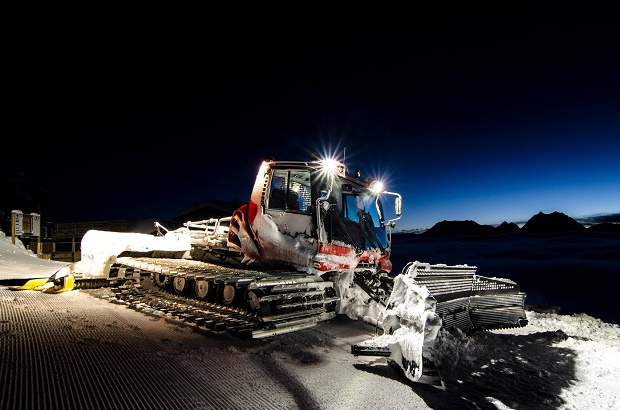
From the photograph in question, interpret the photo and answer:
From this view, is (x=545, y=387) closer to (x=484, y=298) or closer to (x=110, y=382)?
(x=484, y=298)

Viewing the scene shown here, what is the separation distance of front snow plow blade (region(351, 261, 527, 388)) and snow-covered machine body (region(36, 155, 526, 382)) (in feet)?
0.05

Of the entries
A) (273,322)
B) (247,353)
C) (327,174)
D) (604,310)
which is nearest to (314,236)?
(327,174)

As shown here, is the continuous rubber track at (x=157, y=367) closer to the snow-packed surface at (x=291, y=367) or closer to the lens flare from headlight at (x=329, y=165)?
the snow-packed surface at (x=291, y=367)

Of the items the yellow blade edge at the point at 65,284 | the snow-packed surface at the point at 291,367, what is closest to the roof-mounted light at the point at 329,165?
the snow-packed surface at the point at 291,367

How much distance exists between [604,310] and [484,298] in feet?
42.8

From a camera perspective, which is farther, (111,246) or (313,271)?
(111,246)

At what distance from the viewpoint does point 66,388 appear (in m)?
2.50

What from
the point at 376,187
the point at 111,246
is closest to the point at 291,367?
the point at 376,187

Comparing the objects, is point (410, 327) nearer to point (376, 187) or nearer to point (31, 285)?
point (376, 187)

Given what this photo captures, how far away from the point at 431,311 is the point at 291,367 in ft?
5.19

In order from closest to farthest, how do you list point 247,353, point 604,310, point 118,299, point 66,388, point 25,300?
point 66,388 → point 247,353 → point 25,300 → point 118,299 → point 604,310

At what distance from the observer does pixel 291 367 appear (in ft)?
11.7

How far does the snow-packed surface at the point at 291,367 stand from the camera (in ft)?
9.00

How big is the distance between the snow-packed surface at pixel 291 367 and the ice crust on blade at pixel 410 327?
182mm
